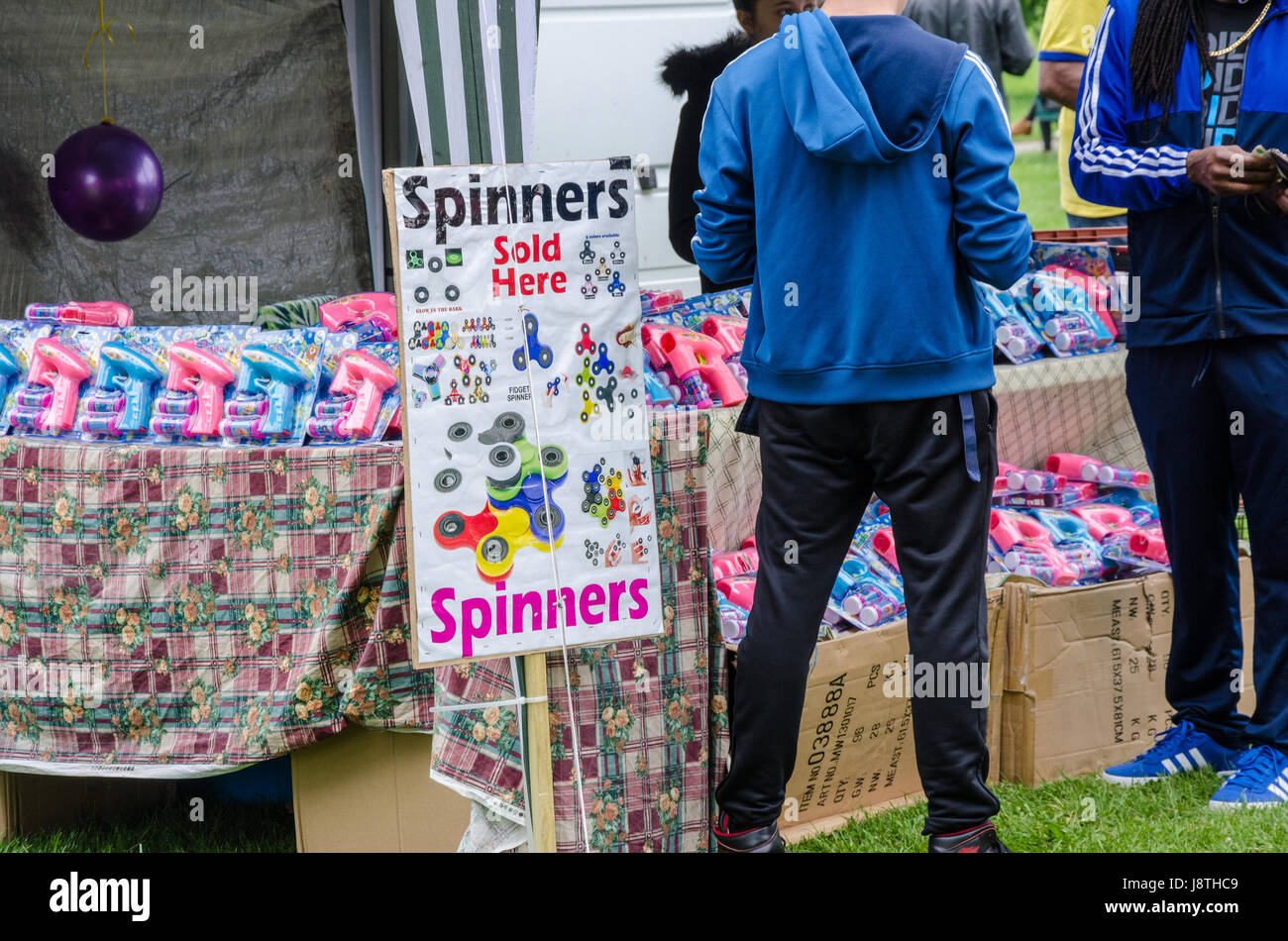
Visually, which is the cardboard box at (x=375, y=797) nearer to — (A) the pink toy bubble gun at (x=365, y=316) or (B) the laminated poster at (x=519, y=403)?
(B) the laminated poster at (x=519, y=403)

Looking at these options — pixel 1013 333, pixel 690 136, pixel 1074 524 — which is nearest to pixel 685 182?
pixel 690 136

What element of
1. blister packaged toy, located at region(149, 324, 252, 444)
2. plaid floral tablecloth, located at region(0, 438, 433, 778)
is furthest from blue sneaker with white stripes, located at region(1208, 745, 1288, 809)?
A: blister packaged toy, located at region(149, 324, 252, 444)

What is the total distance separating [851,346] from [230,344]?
5.14 ft

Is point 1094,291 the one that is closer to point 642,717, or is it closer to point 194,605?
point 642,717

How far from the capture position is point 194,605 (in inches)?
122

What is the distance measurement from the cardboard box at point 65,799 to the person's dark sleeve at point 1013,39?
4655mm

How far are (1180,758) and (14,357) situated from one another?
3017 millimetres

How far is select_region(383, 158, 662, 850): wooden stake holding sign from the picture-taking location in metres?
2.52

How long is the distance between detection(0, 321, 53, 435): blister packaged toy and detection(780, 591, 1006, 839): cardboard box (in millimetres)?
2014

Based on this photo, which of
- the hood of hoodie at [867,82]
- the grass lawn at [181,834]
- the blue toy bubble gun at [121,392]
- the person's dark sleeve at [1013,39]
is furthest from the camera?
the person's dark sleeve at [1013,39]

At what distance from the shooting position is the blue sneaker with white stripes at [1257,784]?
125 inches

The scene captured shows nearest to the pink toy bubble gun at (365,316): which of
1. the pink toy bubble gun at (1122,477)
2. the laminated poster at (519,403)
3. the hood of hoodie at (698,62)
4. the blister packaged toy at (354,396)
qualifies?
the blister packaged toy at (354,396)

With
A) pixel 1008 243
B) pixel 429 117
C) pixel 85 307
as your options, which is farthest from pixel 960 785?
pixel 85 307
